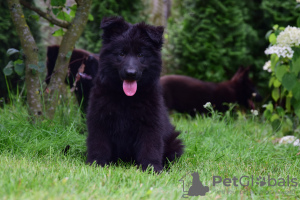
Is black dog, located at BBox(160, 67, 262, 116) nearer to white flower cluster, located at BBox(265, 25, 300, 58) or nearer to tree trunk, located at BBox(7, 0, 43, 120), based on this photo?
white flower cluster, located at BBox(265, 25, 300, 58)

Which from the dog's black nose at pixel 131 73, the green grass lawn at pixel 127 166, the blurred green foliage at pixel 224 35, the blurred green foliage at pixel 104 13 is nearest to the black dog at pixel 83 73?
the green grass lawn at pixel 127 166

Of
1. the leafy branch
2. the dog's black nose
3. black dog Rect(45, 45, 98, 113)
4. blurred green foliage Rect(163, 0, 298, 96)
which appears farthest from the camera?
blurred green foliage Rect(163, 0, 298, 96)

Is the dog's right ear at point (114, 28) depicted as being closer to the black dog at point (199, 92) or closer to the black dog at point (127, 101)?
the black dog at point (127, 101)

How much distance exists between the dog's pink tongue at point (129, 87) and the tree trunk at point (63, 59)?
144cm

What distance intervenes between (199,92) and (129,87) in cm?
395

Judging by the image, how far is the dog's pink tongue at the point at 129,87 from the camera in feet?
9.73

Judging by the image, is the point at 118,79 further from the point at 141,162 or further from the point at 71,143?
the point at 71,143

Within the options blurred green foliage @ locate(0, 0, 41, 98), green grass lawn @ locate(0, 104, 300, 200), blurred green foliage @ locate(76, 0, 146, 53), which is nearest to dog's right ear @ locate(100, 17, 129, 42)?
green grass lawn @ locate(0, 104, 300, 200)

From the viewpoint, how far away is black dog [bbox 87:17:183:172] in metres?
3.00

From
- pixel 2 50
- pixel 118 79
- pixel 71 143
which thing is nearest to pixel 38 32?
pixel 2 50

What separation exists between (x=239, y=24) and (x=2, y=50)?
4.39 meters

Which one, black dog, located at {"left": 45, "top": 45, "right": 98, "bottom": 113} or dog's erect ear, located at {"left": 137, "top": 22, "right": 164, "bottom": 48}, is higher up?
dog's erect ear, located at {"left": 137, "top": 22, "right": 164, "bottom": 48}

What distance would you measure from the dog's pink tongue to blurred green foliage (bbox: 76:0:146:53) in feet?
12.8

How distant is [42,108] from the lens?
4.16 meters
